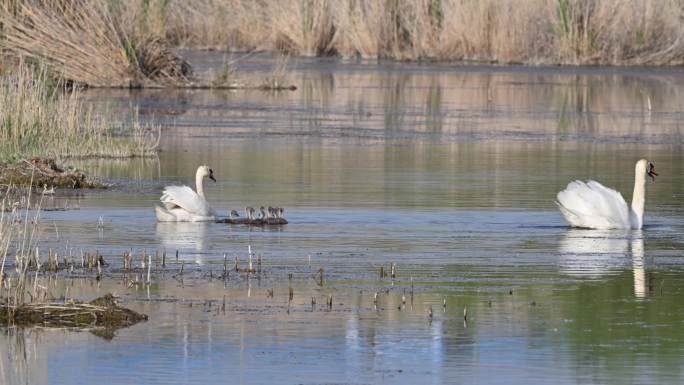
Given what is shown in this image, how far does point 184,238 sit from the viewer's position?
14.4 m

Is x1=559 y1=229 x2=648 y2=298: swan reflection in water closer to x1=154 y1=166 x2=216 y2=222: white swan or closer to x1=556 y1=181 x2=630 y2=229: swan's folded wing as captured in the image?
x1=556 y1=181 x2=630 y2=229: swan's folded wing

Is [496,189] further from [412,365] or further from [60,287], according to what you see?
[412,365]

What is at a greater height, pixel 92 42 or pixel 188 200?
pixel 92 42

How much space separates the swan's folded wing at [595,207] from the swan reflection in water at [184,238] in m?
3.20

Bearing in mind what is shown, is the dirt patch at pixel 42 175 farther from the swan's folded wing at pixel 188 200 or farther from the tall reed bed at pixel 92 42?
the tall reed bed at pixel 92 42

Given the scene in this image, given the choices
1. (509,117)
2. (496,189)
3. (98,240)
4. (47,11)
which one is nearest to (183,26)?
(47,11)

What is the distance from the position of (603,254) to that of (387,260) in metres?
1.87

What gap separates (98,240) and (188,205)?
1522mm

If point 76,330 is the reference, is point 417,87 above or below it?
above

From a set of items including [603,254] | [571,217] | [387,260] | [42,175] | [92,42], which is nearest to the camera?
[387,260]

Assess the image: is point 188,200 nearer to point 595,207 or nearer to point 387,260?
point 387,260

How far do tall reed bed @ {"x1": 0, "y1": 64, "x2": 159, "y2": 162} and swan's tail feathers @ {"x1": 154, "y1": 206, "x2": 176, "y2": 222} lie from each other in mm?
3974

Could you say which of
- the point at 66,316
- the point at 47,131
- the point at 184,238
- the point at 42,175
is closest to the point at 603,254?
the point at 184,238

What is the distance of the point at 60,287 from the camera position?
11398 mm
